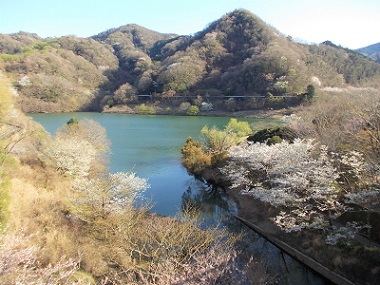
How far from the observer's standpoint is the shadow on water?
8.87 meters

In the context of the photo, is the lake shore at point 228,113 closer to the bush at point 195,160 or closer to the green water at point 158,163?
the green water at point 158,163

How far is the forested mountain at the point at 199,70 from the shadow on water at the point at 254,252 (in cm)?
4325

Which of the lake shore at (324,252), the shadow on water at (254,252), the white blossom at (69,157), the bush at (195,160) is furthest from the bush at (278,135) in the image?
the white blossom at (69,157)

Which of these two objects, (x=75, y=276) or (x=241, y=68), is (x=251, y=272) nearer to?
(x=75, y=276)

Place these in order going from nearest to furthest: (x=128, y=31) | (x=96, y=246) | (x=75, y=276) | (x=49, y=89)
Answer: (x=75, y=276)
(x=96, y=246)
(x=49, y=89)
(x=128, y=31)

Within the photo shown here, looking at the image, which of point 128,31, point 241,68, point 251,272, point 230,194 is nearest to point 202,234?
point 251,272

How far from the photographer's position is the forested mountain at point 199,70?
62.8 metres

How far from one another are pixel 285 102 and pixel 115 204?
5043 centimetres

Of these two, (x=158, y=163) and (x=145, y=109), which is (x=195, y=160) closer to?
(x=158, y=163)

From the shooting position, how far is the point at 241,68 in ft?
237

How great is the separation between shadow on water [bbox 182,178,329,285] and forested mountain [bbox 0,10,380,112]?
43.2 meters

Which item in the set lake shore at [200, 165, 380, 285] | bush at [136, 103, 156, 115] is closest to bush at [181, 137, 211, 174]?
lake shore at [200, 165, 380, 285]

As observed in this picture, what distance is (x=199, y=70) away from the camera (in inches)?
3113

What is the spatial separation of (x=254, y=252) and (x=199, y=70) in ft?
238
